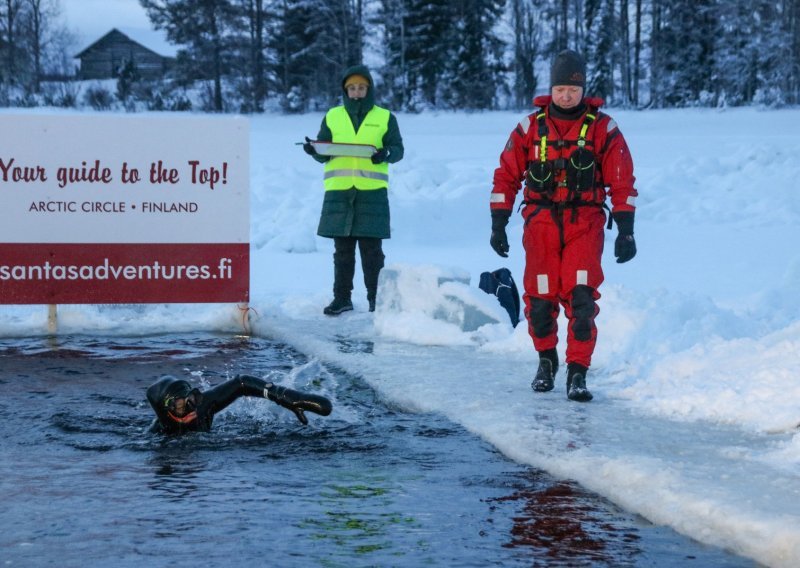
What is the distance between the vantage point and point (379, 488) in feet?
14.1

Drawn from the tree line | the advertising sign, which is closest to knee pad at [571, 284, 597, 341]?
the advertising sign

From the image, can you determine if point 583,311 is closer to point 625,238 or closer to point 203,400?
point 625,238

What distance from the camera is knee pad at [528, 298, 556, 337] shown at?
20.0 ft

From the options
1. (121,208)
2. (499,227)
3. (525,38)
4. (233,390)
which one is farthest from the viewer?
(525,38)

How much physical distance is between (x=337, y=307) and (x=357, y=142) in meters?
1.23

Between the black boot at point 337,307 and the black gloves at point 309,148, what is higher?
the black gloves at point 309,148

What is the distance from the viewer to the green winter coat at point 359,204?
29.6 ft

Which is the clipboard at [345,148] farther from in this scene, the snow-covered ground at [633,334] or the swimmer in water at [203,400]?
the swimmer in water at [203,400]

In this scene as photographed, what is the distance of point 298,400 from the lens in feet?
16.5

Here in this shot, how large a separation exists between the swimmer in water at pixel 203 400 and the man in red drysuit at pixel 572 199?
146cm

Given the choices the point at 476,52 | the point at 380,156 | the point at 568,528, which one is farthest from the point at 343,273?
the point at 476,52

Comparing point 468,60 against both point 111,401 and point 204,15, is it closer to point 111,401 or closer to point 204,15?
point 204,15

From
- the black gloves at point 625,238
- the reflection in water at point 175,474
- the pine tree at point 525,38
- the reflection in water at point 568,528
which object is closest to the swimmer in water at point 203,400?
the reflection in water at point 175,474

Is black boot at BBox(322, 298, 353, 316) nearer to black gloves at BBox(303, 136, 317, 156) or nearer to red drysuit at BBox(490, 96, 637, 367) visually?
black gloves at BBox(303, 136, 317, 156)
